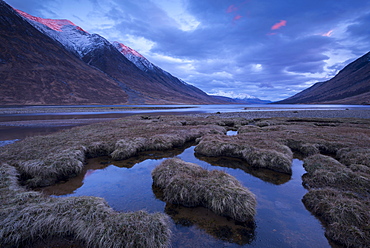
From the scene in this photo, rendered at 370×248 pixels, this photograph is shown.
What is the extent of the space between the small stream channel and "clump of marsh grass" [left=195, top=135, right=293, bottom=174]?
2.49 feet

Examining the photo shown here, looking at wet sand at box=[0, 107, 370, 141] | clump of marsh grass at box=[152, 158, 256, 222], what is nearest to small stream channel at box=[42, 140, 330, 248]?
clump of marsh grass at box=[152, 158, 256, 222]

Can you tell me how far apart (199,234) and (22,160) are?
1461cm

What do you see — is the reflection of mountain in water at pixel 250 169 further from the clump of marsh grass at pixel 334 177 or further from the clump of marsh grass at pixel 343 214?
the clump of marsh grass at pixel 343 214

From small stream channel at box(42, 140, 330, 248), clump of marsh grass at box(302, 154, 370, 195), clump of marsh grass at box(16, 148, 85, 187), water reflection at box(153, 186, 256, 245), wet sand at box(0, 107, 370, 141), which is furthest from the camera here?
wet sand at box(0, 107, 370, 141)

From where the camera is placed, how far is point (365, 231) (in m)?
6.17

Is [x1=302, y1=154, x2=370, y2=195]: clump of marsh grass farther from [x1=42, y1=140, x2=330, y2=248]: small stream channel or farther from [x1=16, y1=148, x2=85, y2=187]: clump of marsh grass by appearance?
[x1=16, y1=148, x2=85, y2=187]: clump of marsh grass

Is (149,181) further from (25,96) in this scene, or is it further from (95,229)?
(25,96)

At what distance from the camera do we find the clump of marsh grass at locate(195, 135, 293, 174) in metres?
13.4

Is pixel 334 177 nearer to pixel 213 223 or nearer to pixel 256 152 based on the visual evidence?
pixel 256 152

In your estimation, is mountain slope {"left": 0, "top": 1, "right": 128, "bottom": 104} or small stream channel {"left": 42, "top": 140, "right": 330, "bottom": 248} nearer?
small stream channel {"left": 42, "top": 140, "right": 330, "bottom": 248}

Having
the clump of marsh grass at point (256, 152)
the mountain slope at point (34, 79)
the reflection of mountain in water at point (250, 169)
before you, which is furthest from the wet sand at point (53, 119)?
the mountain slope at point (34, 79)

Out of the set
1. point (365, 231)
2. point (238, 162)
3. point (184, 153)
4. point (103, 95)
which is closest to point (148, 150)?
point (184, 153)

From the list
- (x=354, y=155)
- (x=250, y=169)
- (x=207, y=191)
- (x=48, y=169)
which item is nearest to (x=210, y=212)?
(x=207, y=191)

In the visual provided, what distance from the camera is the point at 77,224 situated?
6.59m
